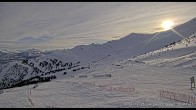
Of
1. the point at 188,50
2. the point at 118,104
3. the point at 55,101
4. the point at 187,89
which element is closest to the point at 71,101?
the point at 55,101

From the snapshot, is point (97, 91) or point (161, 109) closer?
point (161, 109)

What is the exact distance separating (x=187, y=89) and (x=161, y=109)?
18.5 metres

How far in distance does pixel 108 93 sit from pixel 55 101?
7212 millimetres

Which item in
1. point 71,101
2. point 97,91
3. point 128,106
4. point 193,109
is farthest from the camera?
point 97,91

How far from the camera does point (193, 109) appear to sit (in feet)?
76.5

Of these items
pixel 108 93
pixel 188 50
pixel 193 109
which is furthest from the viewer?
pixel 188 50

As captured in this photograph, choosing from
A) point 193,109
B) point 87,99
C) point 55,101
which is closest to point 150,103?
point 193,109

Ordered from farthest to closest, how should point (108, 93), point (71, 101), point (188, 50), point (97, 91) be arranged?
point (188, 50) < point (97, 91) < point (108, 93) < point (71, 101)

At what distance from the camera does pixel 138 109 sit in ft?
76.9

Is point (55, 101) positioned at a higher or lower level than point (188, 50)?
lower

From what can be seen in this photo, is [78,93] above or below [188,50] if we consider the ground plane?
below

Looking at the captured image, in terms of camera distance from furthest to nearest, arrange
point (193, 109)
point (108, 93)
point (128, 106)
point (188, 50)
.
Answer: point (188, 50) → point (108, 93) → point (128, 106) → point (193, 109)

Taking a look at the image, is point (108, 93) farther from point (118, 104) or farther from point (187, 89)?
point (187, 89)

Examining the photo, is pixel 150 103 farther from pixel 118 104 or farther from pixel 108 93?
pixel 108 93
